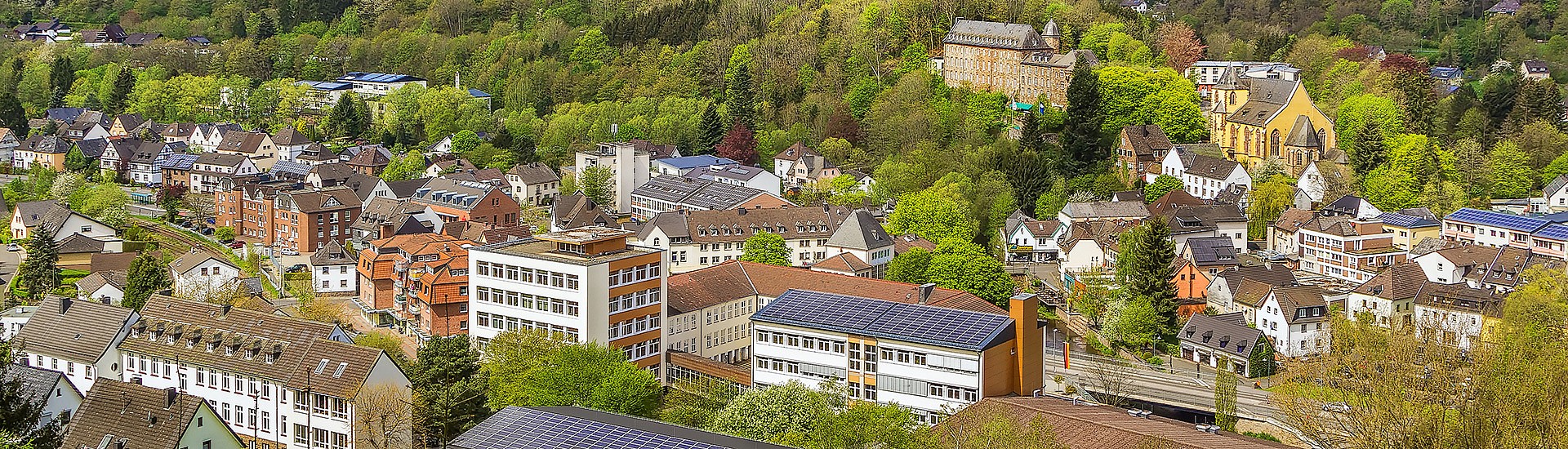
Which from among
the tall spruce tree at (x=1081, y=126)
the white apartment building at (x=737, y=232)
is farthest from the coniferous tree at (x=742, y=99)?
the white apartment building at (x=737, y=232)

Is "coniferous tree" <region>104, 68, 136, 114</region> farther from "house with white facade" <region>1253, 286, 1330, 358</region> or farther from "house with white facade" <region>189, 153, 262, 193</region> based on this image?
"house with white facade" <region>1253, 286, 1330, 358</region>

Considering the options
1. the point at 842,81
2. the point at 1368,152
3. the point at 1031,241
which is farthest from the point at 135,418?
the point at 842,81

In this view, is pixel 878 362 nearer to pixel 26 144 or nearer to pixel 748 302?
pixel 748 302

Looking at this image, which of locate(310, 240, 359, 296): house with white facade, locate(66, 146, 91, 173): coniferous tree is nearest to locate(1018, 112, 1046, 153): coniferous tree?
locate(310, 240, 359, 296): house with white facade

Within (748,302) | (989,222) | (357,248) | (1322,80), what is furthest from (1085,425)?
(1322,80)

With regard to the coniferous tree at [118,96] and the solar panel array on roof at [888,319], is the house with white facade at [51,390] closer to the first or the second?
the solar panel array on roof at [888,319]

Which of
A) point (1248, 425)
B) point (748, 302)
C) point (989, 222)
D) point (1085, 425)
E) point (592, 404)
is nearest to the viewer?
point (1085, 425)

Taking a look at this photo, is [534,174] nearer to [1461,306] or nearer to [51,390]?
[1461,306]
